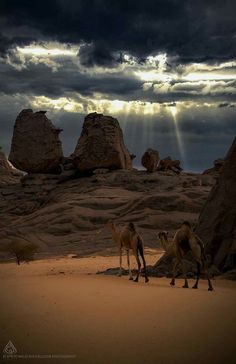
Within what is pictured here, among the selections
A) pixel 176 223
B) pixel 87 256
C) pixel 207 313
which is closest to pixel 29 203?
pixel 176 223

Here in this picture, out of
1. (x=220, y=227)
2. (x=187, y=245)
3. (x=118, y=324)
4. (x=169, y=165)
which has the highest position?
(x=169, y=165)

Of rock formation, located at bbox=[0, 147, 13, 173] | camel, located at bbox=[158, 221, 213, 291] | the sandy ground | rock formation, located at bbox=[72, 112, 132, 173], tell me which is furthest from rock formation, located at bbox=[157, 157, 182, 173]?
the sandy ground

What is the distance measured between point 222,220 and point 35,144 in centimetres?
2257

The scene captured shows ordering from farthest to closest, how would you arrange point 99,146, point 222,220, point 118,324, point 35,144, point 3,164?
point 3,164 < point 35,144 < point 99,146 < point 222,220 < point 118,324

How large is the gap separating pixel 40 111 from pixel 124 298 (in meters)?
26.5

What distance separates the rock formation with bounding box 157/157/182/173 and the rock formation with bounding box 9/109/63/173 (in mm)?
7452

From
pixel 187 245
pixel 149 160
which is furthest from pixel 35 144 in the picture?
pixel 187 245

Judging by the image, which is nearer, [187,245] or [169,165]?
[187,245]

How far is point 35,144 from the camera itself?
29484mm

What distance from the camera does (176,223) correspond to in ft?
56.2

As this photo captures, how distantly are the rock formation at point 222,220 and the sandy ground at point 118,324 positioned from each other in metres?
2.32

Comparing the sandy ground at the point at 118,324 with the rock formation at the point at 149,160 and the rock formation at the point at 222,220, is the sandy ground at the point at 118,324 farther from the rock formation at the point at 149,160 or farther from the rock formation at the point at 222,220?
the rock formation at the point at 149,160

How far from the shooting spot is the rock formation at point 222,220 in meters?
7.87

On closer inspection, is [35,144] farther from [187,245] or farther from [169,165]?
[187,245]
